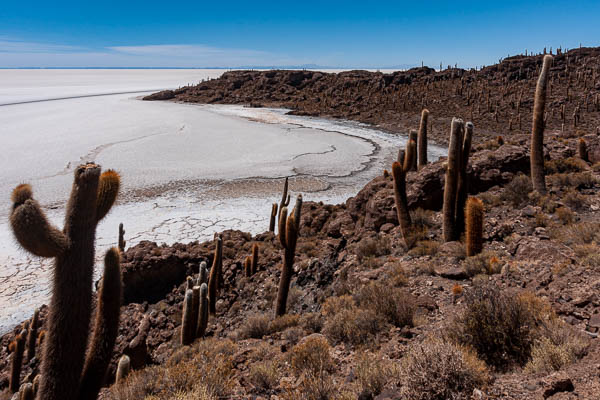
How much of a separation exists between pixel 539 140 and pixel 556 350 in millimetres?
7930

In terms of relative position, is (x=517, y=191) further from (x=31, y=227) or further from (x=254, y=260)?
(x=31, y=227)

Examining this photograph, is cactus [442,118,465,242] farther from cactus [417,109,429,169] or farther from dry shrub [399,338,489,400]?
dry shrub [399,338,489,400]

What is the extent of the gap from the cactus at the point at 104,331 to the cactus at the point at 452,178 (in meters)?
6.47

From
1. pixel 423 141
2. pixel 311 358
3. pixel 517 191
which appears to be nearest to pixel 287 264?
pixel 311 358

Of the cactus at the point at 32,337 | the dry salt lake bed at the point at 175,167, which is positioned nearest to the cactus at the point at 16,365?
the cactus at the point at 32,337

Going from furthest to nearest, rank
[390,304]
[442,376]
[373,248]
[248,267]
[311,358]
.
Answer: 1. [248,267]
2. [373,248]
3. [390,304]
4. [311,358]
5. [442,376]

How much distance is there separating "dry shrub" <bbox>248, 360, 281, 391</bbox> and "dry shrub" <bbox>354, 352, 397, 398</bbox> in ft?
3.11

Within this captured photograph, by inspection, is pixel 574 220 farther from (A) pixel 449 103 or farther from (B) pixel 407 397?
(A) pixel 449 103

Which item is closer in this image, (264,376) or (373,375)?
(373,375)

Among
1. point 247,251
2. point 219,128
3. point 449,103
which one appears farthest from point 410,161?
point 449,103

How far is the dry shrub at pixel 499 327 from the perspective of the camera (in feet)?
12.0

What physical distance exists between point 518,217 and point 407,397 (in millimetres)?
6552

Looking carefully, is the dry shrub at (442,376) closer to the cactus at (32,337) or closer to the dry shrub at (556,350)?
the dry shrub at (556,350)

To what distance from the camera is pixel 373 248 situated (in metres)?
8.88
